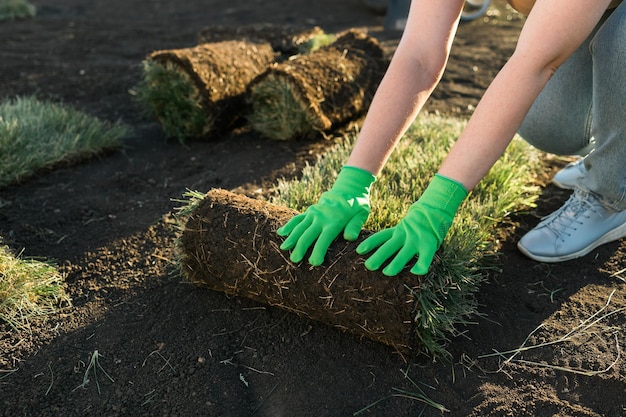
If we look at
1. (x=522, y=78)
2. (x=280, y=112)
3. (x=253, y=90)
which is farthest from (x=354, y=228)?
(x=253, y=90)

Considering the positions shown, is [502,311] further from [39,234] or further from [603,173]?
[39,234]

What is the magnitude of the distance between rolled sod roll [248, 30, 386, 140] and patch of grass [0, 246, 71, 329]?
4.93 feet

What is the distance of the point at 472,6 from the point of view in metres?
5.83

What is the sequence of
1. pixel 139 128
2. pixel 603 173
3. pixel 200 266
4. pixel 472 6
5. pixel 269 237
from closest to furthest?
pixel 269 237 < pixel 200 266 < pixel 603 173 < pixel 139 128 < pixel 472 6

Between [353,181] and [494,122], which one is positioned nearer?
[494,122]

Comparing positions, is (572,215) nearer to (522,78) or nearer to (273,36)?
→ (522,78)

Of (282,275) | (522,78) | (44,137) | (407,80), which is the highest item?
(522,78)

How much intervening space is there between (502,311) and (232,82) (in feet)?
6.64

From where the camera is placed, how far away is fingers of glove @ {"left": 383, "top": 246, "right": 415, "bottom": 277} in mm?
1801

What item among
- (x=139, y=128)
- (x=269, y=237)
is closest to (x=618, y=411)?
(x=269, y=237)

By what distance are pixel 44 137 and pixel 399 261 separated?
2270 millimetres

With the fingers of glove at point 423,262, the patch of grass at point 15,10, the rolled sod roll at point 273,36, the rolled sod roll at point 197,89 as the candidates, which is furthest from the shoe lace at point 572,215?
the patch of grass at point 15,10

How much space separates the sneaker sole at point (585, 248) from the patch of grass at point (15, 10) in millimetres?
5767

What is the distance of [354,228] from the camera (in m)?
1.95
